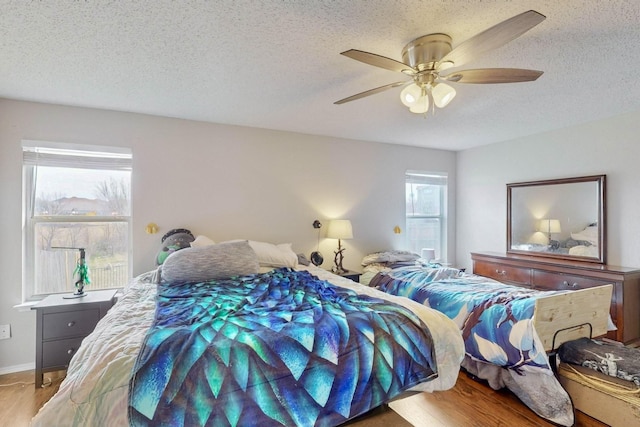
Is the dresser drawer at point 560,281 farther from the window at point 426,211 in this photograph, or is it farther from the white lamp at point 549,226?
the window at point 426,211

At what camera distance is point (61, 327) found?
2432 mm

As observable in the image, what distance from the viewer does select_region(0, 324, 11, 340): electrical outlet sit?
104 inches

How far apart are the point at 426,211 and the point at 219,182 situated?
120 inches

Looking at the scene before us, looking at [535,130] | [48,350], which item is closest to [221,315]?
[48,350]

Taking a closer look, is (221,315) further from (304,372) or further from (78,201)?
(78,201)

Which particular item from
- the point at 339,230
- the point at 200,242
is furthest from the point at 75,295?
the point at 339,230

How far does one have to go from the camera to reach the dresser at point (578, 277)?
276cm

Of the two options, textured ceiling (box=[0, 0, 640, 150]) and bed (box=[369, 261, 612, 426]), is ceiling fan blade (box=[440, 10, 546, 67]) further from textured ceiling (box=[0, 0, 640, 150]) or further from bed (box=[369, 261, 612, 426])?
bed (box=[369, 261, 612, 426])

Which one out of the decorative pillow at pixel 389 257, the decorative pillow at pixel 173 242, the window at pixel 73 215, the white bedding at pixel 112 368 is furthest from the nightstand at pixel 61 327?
the decorative pillow at pixel 389 257

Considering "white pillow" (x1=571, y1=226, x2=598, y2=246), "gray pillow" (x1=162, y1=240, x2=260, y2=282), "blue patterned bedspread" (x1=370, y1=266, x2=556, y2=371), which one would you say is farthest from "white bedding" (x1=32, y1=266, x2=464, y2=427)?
"white pillow" (x1=571, y1=226, x2=598, y2=246)

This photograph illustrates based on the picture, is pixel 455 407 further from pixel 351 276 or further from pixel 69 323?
pixel 69 323

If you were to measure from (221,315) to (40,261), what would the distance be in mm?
2422

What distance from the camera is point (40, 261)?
9.24ft

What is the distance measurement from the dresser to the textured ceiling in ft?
5.03
